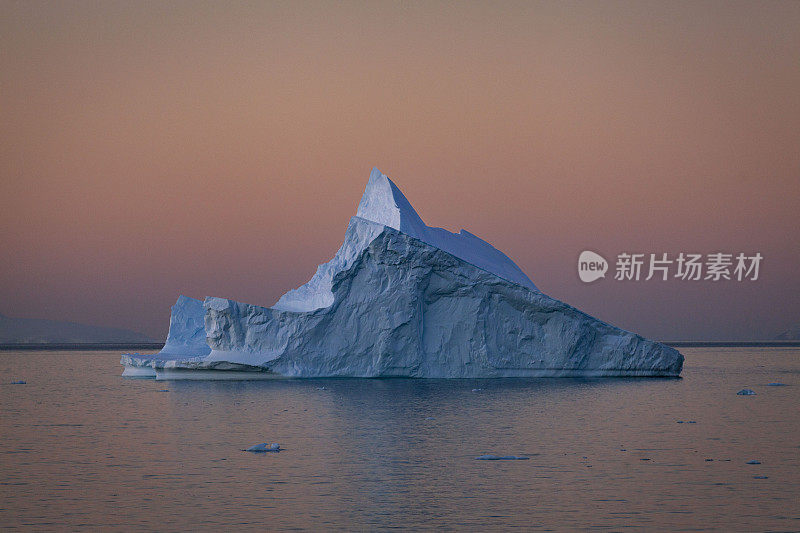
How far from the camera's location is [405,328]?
28.7m

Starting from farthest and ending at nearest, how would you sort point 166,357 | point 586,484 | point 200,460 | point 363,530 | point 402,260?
point 166,357
point 402,260
point 200,460
point 586,484
point 363,530

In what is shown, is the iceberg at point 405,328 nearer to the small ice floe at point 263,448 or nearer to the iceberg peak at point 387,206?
the iceberg peak at point 387,206

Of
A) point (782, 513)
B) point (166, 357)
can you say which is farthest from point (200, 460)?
point (166, 357)

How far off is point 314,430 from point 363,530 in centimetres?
825

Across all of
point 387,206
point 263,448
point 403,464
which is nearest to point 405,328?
point 387,206

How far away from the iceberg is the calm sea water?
3.86 m

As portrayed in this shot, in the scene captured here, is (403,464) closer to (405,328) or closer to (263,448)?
(263,448)

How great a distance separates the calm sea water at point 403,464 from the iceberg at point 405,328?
3857 mm

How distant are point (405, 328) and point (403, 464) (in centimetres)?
1547

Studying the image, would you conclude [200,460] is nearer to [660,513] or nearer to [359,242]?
[660,513]

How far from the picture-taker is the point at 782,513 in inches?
388

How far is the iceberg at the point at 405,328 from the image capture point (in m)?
28.5

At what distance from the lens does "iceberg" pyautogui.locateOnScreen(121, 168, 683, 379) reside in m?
28.5

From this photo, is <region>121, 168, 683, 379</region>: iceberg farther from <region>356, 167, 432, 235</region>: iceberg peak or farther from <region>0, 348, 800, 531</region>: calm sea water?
<region>0, 348, 800, 531</region>: calm sea water
